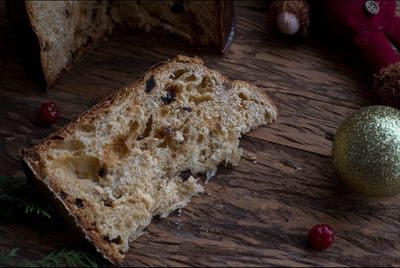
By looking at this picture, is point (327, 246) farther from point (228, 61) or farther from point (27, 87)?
point (27, 87)

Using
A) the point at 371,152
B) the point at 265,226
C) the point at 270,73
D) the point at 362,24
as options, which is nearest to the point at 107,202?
the point at 265,226

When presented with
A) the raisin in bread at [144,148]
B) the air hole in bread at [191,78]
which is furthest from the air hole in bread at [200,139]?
the air hole in bread at [191,78]

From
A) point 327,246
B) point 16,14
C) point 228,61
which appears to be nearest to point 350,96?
point 228,61

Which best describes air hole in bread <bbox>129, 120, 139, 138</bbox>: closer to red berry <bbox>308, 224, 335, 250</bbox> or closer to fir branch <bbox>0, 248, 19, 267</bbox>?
fir branch <bbox>0, 248, 19, 267</bbox>

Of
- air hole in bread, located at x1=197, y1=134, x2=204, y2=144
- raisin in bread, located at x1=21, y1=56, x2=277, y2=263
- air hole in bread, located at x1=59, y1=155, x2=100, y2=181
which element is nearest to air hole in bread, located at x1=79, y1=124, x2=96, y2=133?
raisin in bread, located at x1=21, y1=56, x2=277, y2=263

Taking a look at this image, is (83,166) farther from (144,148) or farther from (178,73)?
(178,73)
